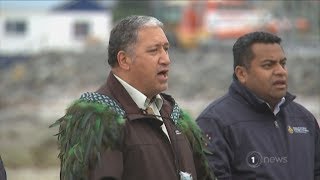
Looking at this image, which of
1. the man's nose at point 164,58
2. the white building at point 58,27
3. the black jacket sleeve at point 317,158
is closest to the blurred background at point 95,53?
the white building at point 58,27

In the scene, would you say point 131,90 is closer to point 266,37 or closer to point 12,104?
point 266,37

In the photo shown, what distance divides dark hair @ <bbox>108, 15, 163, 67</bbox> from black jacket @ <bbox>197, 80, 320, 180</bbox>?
0.81 m

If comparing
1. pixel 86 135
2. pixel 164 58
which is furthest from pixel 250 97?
pixel 86 135

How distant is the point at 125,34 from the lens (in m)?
3.49

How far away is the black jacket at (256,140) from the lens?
4.04 m

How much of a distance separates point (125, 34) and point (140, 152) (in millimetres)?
542

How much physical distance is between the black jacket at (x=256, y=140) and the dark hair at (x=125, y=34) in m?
0.81

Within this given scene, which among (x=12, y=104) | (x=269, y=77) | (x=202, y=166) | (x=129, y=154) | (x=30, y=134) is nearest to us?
(x=129, y=154)

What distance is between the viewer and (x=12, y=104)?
119 feet

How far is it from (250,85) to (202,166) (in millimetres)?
728

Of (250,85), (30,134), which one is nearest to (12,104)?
(30,134)

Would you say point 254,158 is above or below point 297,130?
below

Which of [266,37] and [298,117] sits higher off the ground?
[266,37]

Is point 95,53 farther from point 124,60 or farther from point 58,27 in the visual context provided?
point 124,60
